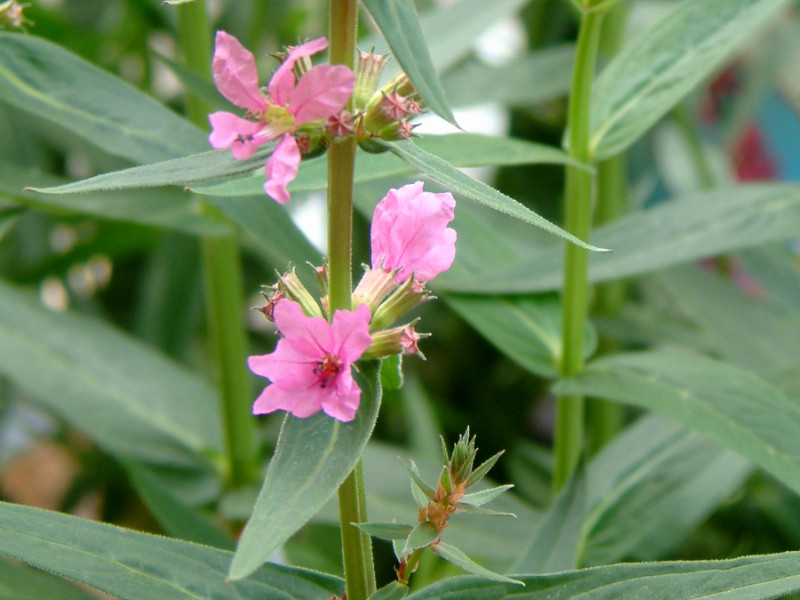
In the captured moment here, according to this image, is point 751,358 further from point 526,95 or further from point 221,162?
point 221,162

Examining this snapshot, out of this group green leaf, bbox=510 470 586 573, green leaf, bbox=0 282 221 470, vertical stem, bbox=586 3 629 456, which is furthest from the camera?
vertical stem, bbox=586 3 629 456

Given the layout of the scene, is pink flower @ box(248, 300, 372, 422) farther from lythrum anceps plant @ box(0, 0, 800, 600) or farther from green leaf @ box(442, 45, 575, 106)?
green leaf @ box(442, 45, 575, 106)

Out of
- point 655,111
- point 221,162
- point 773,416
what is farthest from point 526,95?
point 221,162

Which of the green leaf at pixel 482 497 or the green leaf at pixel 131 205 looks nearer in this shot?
the green leaf at pixel 482 497

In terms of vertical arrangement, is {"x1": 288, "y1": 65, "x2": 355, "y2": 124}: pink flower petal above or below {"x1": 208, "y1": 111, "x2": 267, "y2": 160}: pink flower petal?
above

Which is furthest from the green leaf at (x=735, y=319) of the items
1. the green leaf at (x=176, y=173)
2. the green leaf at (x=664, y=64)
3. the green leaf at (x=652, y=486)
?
the green leaf at (x=176, y=173)

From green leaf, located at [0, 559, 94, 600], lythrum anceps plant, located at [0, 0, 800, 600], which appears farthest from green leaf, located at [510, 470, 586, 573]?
green leaf, located at [0, 559, 94, 600]

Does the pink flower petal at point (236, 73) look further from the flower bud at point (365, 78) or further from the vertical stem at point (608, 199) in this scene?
the vertical stem at point (608, 199)
